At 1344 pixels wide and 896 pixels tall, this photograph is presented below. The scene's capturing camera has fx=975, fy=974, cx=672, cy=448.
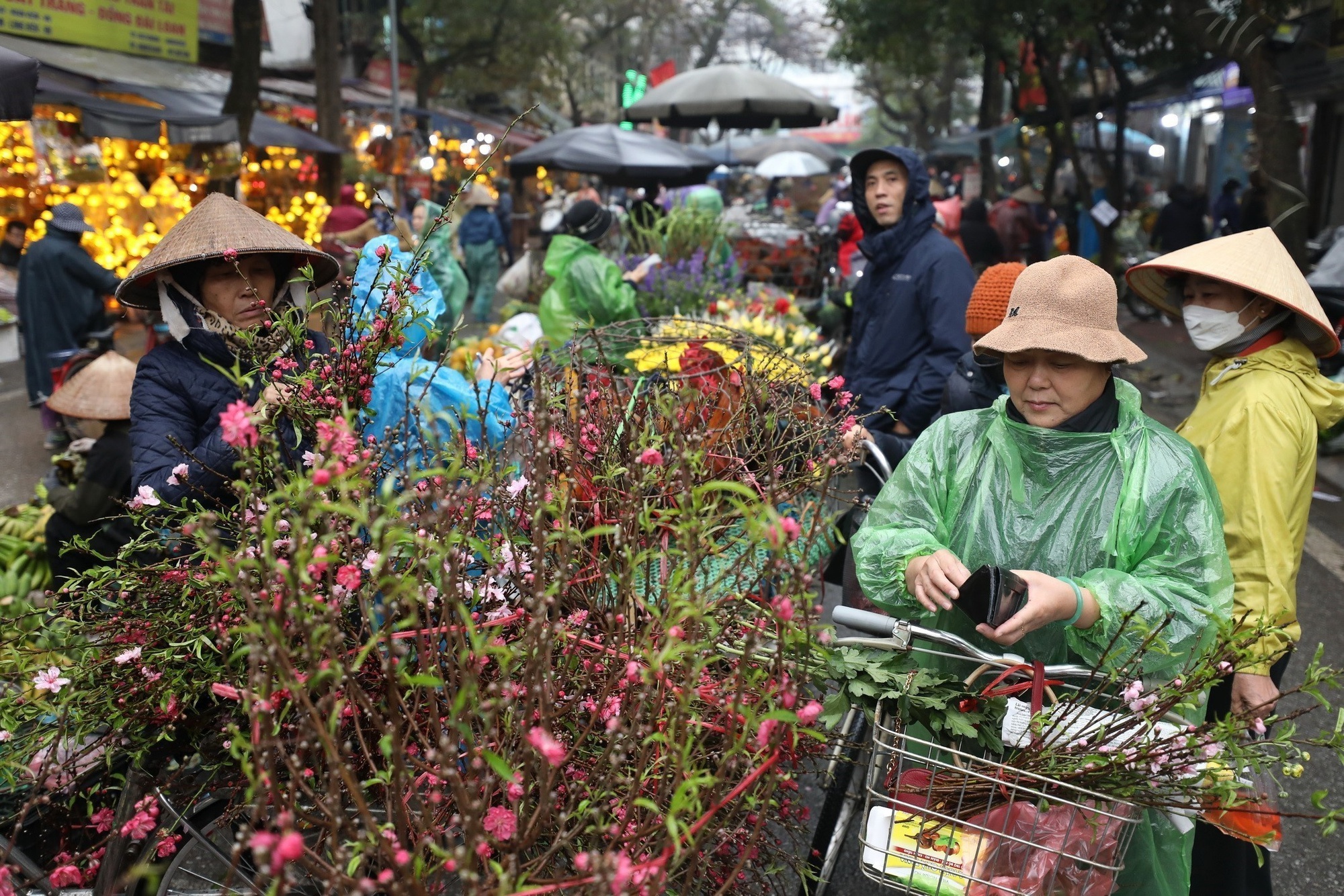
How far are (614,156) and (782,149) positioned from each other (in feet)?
50.9

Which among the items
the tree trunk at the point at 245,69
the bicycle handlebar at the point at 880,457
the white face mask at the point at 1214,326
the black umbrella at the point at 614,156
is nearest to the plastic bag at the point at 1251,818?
the white face mask at the point at 1214,326

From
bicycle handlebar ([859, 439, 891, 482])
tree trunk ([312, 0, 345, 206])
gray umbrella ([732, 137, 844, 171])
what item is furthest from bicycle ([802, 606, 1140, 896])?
gray umbrella ([732, 137, 844, 171])

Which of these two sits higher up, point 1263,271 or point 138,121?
point 138,121

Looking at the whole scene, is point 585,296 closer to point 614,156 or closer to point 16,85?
point 16,85

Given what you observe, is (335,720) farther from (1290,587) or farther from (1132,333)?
(1132,333)

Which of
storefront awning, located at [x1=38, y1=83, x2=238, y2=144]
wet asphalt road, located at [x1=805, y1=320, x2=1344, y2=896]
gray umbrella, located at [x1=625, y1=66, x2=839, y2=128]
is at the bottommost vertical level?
wet asphalt road, located at [x1=805, y1=320, x2=1344, y2=896]

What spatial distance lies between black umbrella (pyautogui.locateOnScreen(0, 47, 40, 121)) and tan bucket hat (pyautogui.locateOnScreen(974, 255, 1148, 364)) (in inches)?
147

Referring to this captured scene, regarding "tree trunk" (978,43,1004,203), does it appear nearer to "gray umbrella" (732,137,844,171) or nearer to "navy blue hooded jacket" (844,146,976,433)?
"gray umbrella" (732,137,844,171)

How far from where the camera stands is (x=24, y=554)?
4.54 meters

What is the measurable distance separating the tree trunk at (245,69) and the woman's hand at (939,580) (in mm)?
11085

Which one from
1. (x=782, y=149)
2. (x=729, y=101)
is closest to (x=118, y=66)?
(x=729, y=101)

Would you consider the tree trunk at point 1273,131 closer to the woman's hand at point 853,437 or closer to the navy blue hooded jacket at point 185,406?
the woman's hand at point 853,437

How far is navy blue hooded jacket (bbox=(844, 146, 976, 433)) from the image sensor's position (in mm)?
4168

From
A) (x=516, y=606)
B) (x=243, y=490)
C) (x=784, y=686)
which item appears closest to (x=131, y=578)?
(x=243, y=490)
